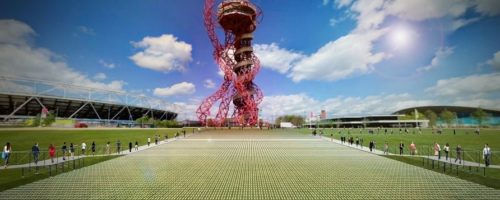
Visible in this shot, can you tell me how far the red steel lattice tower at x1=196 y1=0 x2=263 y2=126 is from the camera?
62.3 meters

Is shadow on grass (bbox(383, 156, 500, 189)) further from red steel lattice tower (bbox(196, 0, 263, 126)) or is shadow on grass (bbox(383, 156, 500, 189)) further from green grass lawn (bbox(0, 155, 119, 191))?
red steel lattice tower (bbox(196, 0, 263, 126))

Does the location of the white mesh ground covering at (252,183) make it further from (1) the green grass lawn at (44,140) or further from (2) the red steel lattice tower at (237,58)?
(2) the red steel lattice tower at (237,58)

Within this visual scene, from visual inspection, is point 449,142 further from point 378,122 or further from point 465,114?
point 465,114

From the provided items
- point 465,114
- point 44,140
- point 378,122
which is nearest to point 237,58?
point 44,140

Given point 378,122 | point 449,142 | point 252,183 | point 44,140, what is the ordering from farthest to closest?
1. point 378,122
2. point 44,140
3. point 449,142
4. point 252,183

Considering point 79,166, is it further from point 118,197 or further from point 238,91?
point 238,91

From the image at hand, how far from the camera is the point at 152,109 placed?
4286 inches

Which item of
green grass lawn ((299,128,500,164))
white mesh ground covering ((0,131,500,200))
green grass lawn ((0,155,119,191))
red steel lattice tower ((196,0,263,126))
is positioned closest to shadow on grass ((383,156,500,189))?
white mesh ground covering ((0,131,500,200))

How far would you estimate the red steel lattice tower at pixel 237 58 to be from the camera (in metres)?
62.3

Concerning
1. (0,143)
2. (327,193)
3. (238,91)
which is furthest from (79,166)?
(238,91)

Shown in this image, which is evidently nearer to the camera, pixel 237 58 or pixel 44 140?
pixel 44 140

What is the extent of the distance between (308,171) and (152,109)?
101343 mm

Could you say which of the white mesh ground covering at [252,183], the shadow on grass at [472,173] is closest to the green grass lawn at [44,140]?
the white mesh ground covering at [252,183]

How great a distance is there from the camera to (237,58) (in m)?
65.1
